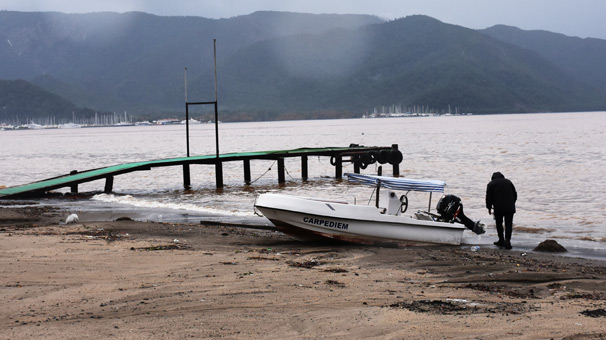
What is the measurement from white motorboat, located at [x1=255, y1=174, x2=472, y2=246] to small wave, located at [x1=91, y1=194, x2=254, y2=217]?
804 centimetres

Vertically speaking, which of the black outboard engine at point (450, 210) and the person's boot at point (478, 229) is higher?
the black outboard engine at point (450, 210)

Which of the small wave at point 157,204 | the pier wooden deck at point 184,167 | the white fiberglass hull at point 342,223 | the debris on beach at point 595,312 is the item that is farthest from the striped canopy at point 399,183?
the pier wooden deck at point 184,167

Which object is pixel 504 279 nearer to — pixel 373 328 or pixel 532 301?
pixel 532 301

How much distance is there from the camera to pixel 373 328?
827cm

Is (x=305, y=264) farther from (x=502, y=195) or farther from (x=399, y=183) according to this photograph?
(x=502, y=195)

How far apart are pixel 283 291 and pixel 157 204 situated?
59.2 ft

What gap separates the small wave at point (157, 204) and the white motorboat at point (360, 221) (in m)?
8.04

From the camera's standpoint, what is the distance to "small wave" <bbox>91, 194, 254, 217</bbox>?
79.3 ft

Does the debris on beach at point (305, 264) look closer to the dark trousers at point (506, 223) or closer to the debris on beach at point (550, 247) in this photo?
the dark trousers at point (506, 223)

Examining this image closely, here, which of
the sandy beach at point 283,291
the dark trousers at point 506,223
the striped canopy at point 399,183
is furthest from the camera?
the dark trousers at point 506,223

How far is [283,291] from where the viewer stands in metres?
10.1

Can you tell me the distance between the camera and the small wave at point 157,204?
24.2m

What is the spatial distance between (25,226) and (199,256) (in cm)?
716

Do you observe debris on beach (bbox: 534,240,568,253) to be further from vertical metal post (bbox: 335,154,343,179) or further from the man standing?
vertical metal post (bbox: 335,154,343,179)
